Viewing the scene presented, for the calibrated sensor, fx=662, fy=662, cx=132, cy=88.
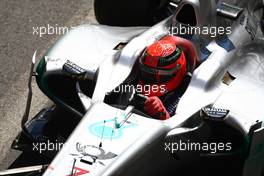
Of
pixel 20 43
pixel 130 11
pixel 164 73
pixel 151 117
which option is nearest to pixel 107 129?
pixel 151 117

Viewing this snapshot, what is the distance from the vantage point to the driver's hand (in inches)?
156

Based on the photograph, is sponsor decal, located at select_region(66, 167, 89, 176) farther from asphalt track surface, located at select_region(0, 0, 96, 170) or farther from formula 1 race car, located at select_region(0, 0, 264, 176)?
asphalt track surface, located at select_region(0, 0, 96, 170)

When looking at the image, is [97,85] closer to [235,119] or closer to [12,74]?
[235,119]

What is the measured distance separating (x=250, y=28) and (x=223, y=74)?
1.97 ft

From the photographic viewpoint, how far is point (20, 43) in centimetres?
573

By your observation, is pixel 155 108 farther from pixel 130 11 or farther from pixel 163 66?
pixel 130 11

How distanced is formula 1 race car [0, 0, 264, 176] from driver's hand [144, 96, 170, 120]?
45 mm

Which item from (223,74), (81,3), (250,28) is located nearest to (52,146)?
(223,74)

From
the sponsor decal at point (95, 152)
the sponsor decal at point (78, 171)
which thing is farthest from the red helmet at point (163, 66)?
the sponsor decal at point (78, 171)

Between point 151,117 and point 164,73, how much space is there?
0.96ft

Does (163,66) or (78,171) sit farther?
(163,66)

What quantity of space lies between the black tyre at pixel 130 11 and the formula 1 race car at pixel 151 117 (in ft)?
1.45

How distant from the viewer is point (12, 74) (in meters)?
5.41

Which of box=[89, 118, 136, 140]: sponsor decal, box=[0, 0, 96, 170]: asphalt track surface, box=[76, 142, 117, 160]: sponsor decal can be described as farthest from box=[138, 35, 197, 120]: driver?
box=[0, 0, 96, 170]: asphalt track surface
